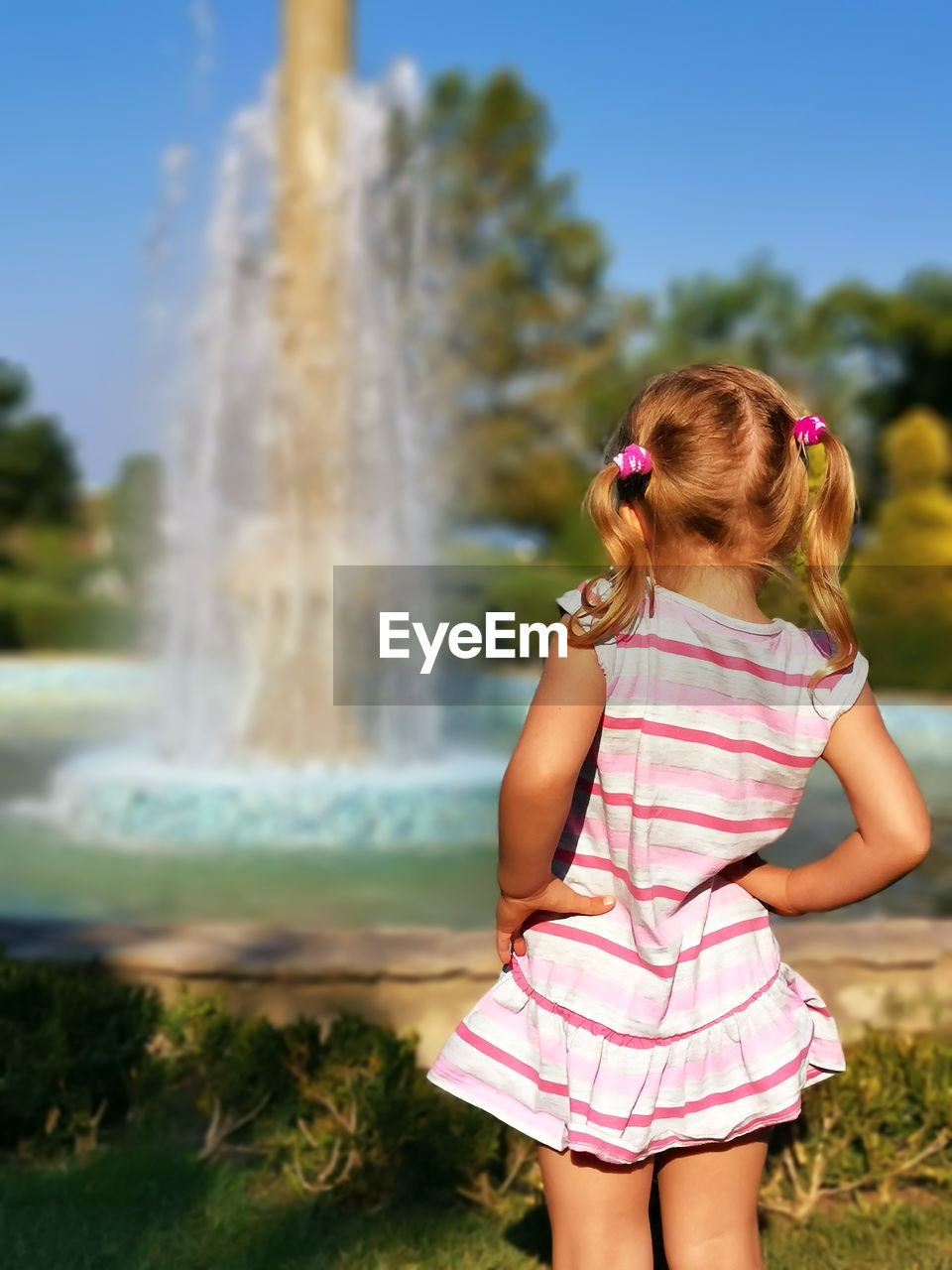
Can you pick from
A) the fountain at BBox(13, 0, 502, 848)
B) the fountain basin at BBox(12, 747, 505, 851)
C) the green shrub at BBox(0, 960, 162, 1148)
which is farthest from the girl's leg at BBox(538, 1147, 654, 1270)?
the fountain at BBox(13, 0, 502, 848)

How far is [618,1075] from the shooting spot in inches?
59.2

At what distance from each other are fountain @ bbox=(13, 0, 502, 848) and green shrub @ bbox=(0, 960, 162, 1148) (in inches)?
149

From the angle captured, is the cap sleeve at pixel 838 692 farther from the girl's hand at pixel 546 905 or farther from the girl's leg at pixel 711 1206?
the girl's leg at pixel 711 1206

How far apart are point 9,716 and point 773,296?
33.5m

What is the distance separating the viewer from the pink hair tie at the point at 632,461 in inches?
57.4

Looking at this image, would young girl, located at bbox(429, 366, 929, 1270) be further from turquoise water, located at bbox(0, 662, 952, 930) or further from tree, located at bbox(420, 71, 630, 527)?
tree, located at bbox(420, 71, 630, 527)

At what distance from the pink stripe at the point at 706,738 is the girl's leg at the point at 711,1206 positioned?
446 mm

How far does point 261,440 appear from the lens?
816 cm

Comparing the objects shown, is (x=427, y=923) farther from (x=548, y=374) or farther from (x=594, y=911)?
(x=548, y=374)

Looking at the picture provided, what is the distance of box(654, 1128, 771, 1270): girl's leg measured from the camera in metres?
1.56

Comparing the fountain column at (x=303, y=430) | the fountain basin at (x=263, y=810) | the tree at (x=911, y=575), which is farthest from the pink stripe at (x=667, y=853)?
the tree at (x=911, y=575)

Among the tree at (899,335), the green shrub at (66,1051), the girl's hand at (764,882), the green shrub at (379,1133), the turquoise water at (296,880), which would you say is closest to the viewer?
the girl's hand at (764,882)

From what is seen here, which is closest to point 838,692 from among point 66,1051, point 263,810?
point 66,1051

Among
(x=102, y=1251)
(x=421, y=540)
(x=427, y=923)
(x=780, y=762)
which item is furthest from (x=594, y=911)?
(x=421, y=540)
